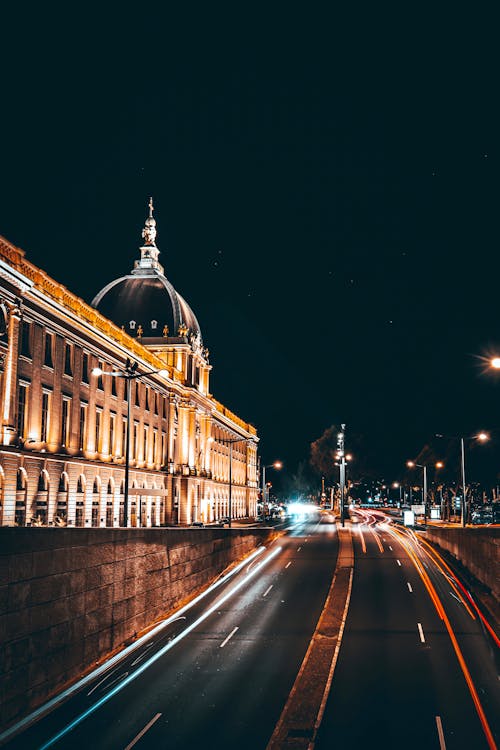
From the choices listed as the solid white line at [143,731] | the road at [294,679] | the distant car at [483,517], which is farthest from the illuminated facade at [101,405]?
the distant car at [483,517]

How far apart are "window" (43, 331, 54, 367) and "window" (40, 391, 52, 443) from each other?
218 cm

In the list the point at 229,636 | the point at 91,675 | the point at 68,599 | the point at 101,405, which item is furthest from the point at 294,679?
the point at 101,405

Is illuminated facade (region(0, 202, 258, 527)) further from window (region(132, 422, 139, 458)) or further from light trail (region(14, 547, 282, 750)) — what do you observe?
light trail (region(14, 547, 282, 750))

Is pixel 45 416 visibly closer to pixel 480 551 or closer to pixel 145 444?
pixel 145 444

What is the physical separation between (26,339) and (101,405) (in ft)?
55.3

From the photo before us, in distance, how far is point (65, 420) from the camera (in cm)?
5928

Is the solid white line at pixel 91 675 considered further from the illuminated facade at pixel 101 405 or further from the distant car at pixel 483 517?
the distant car at pixel 483 517

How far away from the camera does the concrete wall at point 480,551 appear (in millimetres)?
34906

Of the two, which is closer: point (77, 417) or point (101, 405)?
point (77, 417)

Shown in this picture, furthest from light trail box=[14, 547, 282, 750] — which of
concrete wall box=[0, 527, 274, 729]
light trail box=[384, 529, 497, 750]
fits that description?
light trail box=[384, 529, 497, 750]

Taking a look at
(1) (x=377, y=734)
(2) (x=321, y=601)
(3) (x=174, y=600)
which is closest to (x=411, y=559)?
(2) (x=321, y=601)

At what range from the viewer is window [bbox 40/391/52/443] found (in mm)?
54656

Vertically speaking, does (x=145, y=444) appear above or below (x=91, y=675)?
above

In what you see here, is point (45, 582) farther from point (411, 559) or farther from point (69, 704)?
point (411, 559)
